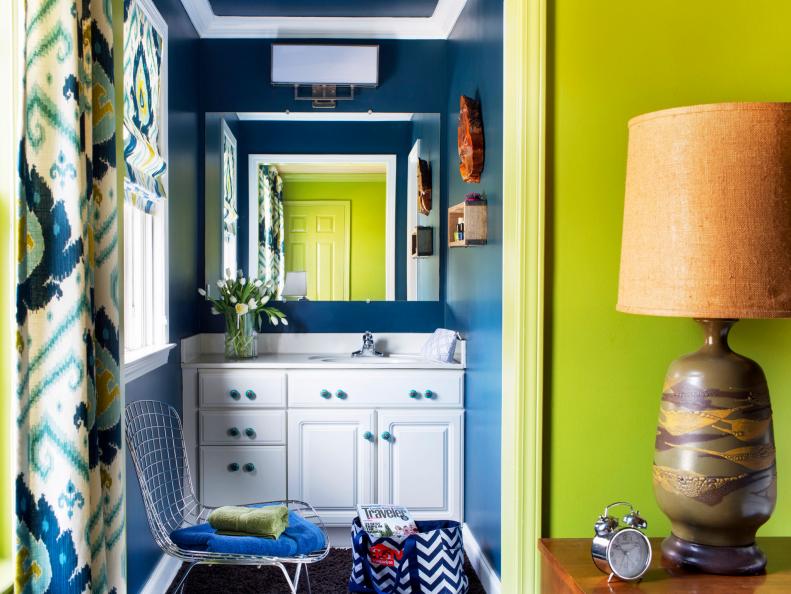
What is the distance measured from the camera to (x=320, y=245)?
3951mm

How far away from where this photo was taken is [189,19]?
3623 millimetres

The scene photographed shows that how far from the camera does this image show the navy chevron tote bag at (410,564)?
276cm

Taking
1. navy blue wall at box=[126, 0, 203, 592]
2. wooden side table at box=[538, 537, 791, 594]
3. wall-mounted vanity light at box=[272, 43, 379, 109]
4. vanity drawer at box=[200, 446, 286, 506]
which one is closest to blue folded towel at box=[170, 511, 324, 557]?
navy blue wall at box=[126, 0, 203, 592]

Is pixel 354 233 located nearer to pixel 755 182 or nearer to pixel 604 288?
pixel 604 288

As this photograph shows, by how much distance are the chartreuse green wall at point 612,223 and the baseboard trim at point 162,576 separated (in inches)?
71.9

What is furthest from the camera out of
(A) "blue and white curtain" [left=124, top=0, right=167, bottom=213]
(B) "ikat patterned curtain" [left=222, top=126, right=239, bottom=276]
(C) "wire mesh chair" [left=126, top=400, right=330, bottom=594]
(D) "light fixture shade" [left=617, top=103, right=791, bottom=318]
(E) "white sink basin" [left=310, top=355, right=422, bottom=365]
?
(B) "ikat patterned curtain" [left=222, top=126, right=239, bottom=276]

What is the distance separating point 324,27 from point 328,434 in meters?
2.12

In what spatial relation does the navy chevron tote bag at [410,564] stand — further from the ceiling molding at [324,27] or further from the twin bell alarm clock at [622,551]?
the ceiling molding at [324,27]

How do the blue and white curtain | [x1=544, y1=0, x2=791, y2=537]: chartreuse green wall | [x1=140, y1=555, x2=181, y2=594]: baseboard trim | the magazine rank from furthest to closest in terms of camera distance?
the magazine, [x1=140, y1=555, x2=181, y2=594]: baseboard trim, the blue and white curtain, [x1=544, y1=0, x2=791, y2=537]: chartreuse green wall

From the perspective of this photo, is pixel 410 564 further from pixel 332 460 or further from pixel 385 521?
pixel 332 460

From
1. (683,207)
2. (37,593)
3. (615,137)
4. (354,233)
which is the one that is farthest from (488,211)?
(37,593)

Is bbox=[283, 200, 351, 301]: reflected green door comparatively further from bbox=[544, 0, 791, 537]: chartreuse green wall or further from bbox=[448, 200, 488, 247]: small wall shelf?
bbox=[544, 0, 791, 537]: chartreuse green wall

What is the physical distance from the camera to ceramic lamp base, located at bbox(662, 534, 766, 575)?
1325 millimetres

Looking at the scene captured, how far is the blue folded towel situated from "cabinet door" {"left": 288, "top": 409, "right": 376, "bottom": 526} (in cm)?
93
